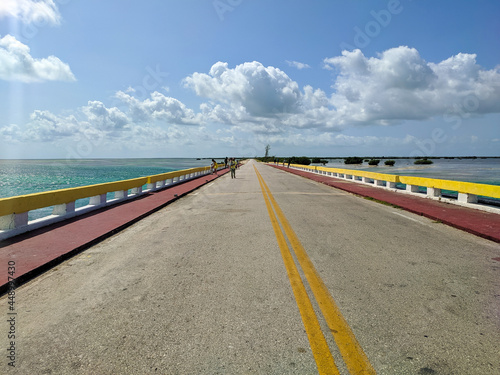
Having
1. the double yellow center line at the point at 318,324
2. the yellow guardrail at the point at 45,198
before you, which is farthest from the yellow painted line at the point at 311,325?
the yellow guardrail at the point at 45,198

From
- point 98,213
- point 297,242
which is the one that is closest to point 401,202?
point 297,242

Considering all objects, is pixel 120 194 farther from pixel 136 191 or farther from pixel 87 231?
pixel 87 231

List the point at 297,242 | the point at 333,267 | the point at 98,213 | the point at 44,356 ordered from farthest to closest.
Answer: the point at 98,213
the point at 297,242
the point at 333,267
the point at 44,356

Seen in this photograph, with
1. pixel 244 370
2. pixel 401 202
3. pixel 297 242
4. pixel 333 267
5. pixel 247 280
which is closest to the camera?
pixel 244 370

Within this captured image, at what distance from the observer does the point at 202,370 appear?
2627 mm

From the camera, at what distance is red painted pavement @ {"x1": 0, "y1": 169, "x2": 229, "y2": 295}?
5.22 meters

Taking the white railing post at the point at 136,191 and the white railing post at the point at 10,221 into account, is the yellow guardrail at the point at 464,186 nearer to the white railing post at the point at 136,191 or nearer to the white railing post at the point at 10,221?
the white railing post at the point at 10,221

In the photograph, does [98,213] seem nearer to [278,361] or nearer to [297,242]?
[297,242]

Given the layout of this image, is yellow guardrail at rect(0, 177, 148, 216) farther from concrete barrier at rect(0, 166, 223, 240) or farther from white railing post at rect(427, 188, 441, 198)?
white railing post at rect(427, 188, 441, 198)

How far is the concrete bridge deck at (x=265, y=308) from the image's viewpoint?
277 cm

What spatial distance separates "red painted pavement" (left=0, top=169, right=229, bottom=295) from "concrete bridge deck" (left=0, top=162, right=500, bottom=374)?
10.5 inches

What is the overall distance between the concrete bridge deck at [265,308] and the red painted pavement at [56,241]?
0.88 feet

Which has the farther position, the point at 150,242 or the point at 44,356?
the point at 150,242

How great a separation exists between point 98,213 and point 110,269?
5734 mm
